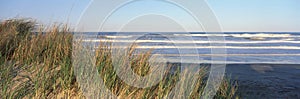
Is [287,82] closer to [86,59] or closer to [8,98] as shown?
[86,59]

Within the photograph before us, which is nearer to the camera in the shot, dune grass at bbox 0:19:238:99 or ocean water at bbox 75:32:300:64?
dune grass at bbox 0:19:238:99

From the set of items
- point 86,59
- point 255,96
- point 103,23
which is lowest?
point 255,96

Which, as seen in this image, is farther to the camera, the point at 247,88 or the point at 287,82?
the point at 287,82

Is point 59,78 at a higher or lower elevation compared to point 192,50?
higher

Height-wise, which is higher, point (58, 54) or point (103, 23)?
point (103, 23)

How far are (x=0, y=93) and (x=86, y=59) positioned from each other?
1001 mm

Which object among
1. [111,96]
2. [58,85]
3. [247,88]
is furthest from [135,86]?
[247,88]

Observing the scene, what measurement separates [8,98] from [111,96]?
101 centimetres

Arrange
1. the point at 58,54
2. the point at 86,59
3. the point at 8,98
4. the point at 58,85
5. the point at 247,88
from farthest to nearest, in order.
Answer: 1. the point at 247,88
2. the point at 58,54
3. the point at 86,59
4. the point at 58,85
5. the point at 8,98

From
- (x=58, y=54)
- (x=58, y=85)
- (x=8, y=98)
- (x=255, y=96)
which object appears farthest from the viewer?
(x=255, y=96)

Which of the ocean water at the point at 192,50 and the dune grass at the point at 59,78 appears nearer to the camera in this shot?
the dune grass at the point at 59,78

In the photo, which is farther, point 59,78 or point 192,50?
point 192,50

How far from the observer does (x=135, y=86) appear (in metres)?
3.37

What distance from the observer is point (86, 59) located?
3.59m
